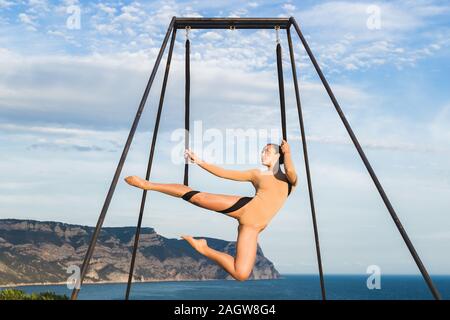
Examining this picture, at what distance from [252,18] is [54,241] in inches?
6270

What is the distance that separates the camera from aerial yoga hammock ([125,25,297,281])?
734 centimetres

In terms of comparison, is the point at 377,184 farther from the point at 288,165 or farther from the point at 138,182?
the point at 138,182

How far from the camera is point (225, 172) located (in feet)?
26.0

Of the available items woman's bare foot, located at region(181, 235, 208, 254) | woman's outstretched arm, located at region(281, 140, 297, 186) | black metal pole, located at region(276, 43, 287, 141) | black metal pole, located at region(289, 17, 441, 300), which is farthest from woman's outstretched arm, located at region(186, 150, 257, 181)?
black metal pole, located at region(289, 17, 441, 300)

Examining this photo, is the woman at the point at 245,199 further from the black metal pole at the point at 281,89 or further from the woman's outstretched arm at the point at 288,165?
the black metal pole at the point at 281,89

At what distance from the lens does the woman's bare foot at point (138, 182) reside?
749cm

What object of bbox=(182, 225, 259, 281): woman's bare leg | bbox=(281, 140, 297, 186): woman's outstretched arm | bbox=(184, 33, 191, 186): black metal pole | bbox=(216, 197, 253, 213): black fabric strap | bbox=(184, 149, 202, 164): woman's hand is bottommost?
Answer: bbox=(182, 225, 259, 281): woman's bare leg

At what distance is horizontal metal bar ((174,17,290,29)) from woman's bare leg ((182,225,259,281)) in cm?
323

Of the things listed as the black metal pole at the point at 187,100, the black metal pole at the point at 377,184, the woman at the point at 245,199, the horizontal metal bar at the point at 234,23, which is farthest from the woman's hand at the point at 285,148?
the horizontal metal bar at the point at 234,23

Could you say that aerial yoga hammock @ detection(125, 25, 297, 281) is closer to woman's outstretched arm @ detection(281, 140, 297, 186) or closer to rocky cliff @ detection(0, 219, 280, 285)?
woman's outstretched arm @ detection(281, 140, 297, 186)

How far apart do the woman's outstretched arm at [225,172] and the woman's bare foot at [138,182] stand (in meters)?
0.80
